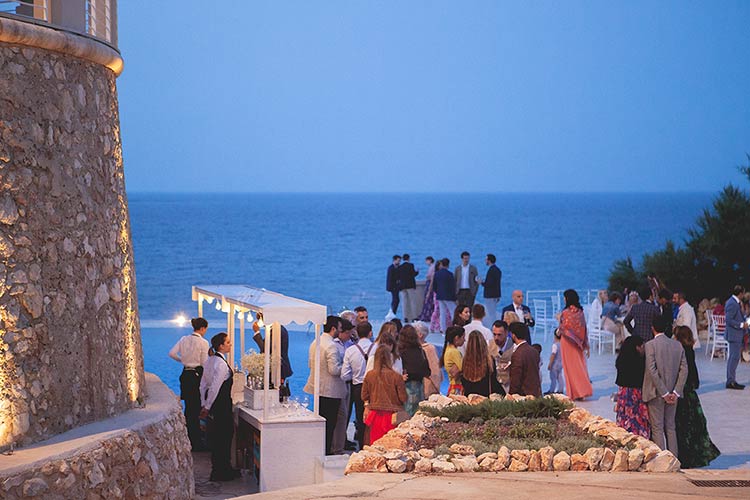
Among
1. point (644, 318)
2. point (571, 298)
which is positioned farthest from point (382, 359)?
point (644, 318)

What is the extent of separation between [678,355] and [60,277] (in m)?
6.43

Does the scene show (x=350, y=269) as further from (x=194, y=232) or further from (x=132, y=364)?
(x=132, y=364)

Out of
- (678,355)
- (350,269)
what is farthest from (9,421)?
(350,269)

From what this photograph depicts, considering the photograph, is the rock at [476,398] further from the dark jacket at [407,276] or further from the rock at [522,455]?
the dark jacket at [407,276]

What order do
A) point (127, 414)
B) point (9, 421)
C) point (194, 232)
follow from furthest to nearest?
point (194, 232)
point (127, 414)
point (9, 421)

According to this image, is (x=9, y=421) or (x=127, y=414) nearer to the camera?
(x=9, y=421)

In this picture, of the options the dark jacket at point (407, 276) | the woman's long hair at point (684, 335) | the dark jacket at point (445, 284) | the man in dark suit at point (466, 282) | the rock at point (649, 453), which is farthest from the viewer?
the dark jacket at point (407, 276)

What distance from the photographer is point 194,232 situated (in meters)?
110

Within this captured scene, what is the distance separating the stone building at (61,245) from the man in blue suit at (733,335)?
34.7 feet

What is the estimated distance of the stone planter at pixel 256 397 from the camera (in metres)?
11.9

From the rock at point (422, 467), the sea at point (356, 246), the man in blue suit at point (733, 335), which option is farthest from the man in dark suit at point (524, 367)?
the sea at point (356, 246)

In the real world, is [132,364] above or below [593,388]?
above

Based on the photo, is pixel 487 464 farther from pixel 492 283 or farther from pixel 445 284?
pixel 492 283

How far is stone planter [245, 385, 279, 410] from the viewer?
11930mm
